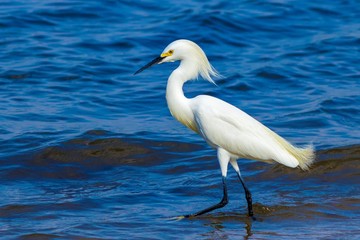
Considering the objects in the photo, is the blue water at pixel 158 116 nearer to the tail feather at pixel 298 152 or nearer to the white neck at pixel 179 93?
the tail feather at pixel 298 152

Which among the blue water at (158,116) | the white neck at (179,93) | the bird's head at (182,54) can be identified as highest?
the bird's head at (182,54)

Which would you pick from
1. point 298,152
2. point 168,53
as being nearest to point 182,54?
point 168,53

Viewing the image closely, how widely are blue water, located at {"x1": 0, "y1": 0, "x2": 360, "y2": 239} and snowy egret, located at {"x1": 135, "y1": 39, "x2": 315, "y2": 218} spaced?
488mm

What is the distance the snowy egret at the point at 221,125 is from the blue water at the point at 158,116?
49 cm

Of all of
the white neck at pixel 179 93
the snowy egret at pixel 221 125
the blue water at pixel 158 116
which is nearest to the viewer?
the blue water at pixel 158 116

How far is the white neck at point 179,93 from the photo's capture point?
26.3ft

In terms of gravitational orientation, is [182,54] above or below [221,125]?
above

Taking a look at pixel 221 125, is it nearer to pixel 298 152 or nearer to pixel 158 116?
pixel 298 152

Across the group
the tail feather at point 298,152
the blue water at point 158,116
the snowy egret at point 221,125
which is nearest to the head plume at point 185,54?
the snowy egret at point 221,125

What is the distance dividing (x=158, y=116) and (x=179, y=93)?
340 centimetres

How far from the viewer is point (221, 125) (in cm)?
791

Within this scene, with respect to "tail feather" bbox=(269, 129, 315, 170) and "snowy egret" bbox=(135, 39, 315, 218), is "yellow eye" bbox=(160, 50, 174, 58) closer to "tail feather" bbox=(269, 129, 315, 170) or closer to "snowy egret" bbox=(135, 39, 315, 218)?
"snowy egret" bbox=(135, 39, 315, 218)

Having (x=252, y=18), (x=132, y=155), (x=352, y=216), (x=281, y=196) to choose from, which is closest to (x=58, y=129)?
(x=132, y=155)

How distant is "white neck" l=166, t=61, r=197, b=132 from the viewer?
802 cm
